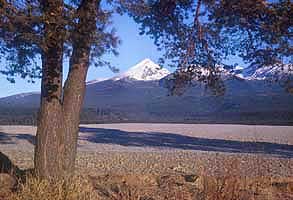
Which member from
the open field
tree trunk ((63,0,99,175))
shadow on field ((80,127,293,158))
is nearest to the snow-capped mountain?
the open field

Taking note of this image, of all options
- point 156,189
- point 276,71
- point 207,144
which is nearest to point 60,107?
point 156,189

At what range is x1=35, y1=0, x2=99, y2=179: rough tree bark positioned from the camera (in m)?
9.10

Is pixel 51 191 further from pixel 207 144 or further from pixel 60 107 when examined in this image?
pixel 207 144

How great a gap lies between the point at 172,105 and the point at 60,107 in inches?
3960

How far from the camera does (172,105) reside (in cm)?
10975

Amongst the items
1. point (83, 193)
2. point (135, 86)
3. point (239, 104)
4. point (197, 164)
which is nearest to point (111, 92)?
point (135, 86)

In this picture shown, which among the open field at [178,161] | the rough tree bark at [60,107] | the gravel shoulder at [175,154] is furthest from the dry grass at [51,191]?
the gravel shoulder at [175,154]

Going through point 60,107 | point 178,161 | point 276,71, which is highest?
point 276,71

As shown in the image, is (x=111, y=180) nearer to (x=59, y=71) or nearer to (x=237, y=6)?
(x=59, y=71)

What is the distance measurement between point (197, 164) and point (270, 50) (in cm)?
872

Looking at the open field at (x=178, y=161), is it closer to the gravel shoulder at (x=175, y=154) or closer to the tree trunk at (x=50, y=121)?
the gravel shoulder at (x=175, y=154)

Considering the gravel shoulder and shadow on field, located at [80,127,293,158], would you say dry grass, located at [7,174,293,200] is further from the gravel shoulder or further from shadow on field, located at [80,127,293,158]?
shadow on field, located at [80,127,293,158]

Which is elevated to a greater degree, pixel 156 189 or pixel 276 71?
pixel 276 71

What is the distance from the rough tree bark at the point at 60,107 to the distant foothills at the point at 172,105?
1.70 meters
